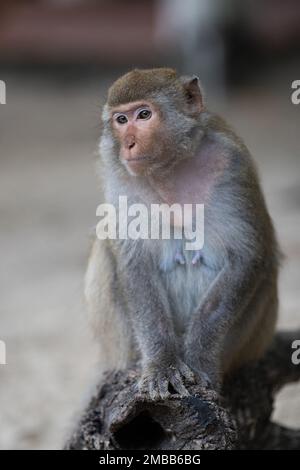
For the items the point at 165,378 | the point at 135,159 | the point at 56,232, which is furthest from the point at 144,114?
the point at 56,232

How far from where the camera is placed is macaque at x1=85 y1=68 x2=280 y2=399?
4.68 meters

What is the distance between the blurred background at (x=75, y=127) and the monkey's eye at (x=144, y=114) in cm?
268

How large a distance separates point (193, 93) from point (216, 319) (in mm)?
1200

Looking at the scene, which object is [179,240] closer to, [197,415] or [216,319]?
[216,319]

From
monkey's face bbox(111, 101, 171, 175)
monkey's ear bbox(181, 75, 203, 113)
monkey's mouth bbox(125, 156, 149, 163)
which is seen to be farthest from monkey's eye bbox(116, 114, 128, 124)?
monkey's ear bbox(181, 75, 203, 113)

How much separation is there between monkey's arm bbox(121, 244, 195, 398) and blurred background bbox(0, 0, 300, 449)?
1.92 m

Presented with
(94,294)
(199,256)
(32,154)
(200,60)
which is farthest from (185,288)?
(200,60)

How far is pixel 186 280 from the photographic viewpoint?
498cm

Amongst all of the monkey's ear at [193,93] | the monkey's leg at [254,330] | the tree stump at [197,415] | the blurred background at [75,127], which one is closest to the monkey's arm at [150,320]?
the tree stump at [197,415]

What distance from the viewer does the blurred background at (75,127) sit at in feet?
25.8

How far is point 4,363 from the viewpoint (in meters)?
7.48

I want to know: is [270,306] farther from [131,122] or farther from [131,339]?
[131,122]

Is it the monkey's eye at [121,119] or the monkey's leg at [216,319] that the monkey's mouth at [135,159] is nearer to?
the monkey's eye at [121,119]

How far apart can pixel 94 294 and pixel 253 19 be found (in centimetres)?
1387
